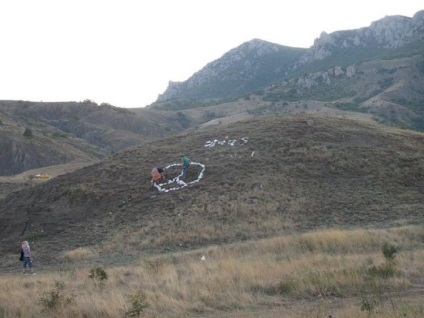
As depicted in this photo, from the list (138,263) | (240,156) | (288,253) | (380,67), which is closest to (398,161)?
(240,156)

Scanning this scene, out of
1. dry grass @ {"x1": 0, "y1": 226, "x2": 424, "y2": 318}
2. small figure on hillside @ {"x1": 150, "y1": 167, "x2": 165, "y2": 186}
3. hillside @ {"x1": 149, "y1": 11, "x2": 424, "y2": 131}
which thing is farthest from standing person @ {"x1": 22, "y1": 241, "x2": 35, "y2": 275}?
hillside @ {"x1": 149, "y1": 11, "x2": 424, "y2": 131}

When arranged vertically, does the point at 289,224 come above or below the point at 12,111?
below

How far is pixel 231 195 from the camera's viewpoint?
2586 centimetres

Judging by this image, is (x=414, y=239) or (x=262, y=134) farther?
(x=262, y=134)

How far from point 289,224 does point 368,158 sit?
1030 cm

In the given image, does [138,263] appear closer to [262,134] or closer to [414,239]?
[414,239]

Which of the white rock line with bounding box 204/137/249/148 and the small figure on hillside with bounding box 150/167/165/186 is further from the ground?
the white rock line with bounding box 204/137/249/148

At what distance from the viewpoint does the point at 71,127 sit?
364 ft

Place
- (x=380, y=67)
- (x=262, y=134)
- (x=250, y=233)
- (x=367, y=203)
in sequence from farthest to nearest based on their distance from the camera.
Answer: (x=380, y=67) → (x=262, y=134) → (x=367, y=203) → (x=250, y=233)

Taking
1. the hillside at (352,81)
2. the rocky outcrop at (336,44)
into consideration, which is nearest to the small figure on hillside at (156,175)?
the hillside at (352,81)

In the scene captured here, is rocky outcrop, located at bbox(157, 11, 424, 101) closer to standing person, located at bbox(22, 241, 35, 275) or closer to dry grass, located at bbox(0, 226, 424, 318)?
dry grass, located at bbox(0, 226, 424, 318)

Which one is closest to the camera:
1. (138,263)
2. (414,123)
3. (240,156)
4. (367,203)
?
(138,263)

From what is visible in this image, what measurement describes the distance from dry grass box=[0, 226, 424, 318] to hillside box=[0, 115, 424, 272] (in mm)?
3845

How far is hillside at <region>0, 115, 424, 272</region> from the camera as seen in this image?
21.7 meters
